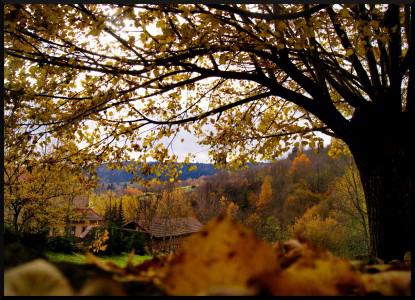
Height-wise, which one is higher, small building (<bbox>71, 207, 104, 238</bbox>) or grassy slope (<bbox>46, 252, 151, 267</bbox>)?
grassy slope (<bbox>46, 252, 151, 267</bbox>)

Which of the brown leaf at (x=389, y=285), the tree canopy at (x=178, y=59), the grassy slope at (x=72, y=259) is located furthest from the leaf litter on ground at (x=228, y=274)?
the tree canopy at (x=178, y=59)

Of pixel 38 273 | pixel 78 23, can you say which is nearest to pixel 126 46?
pixel 78 23

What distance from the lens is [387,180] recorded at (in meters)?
4.35

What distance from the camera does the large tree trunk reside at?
425 centimetres

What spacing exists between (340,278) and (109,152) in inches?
198

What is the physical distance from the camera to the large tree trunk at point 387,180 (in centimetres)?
425

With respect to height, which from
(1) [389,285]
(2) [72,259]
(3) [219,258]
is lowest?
(2) [72,259]

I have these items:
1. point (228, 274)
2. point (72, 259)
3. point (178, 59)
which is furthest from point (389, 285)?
point (72, 259)

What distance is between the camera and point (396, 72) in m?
4.39

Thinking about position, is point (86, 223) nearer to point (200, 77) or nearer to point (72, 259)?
point (72, 259)

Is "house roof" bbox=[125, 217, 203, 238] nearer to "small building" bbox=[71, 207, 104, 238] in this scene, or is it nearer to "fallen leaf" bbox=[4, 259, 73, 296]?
"small building" bbox=[71, 207, 104, 238]

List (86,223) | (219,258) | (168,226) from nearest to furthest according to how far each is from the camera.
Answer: (219,258), (86,223), (168,226)

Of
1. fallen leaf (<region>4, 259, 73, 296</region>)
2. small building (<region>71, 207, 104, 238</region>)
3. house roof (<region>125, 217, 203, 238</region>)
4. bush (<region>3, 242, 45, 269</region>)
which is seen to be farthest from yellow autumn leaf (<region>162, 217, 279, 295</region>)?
house roof (<region>125, 217, 203, 238</region>)

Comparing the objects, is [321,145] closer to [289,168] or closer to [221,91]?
[221,91]
